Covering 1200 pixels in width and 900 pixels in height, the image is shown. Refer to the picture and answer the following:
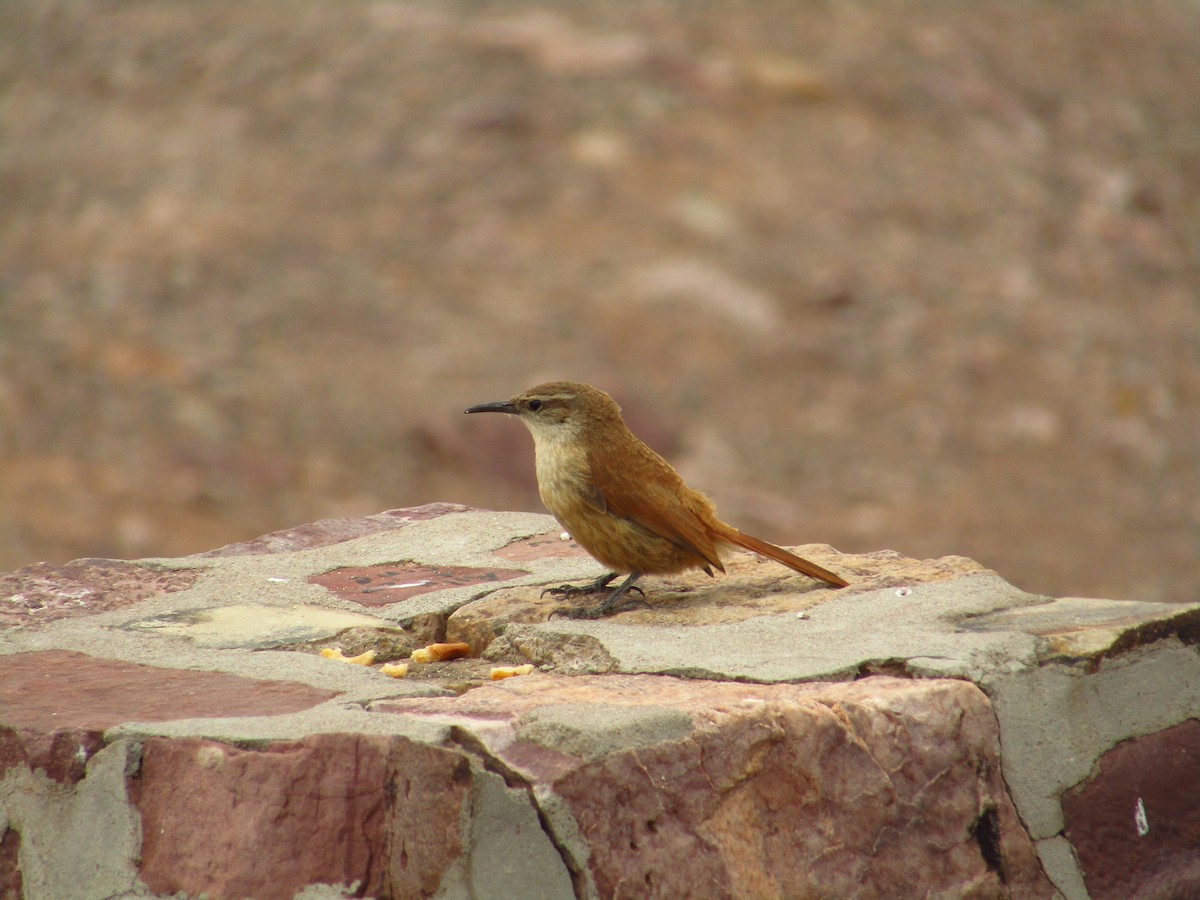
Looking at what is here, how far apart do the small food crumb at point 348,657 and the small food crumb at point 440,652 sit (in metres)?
0.12

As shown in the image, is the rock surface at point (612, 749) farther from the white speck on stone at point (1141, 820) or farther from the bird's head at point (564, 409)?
the bird's head at point (564, 409)

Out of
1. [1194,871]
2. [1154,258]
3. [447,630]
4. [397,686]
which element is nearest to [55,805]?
[397,686]

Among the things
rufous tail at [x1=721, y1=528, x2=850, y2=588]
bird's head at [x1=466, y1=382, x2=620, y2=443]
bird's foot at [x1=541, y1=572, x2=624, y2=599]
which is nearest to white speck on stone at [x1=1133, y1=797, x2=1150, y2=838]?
rufous tail at [x1=721, y1=528, x2=850, y2=588]

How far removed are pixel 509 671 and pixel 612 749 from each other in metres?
0.75

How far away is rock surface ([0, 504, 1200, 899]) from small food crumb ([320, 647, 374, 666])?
4cm

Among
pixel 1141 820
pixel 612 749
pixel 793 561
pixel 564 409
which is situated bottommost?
pixel 1141 820

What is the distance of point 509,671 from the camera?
11.4 ft

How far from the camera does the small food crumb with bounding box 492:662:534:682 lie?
3459 millimetres

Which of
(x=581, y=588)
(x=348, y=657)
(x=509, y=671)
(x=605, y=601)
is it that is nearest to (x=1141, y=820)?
(x=509, y=671)

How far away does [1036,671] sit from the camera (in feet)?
10.6

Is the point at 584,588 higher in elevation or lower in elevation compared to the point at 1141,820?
higher

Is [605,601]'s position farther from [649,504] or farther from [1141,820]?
[1141,820]

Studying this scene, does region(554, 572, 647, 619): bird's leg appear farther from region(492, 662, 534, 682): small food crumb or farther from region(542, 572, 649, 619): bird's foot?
region(492, 662, 534, 682): small food crumb

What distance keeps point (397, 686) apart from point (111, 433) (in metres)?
6.33
